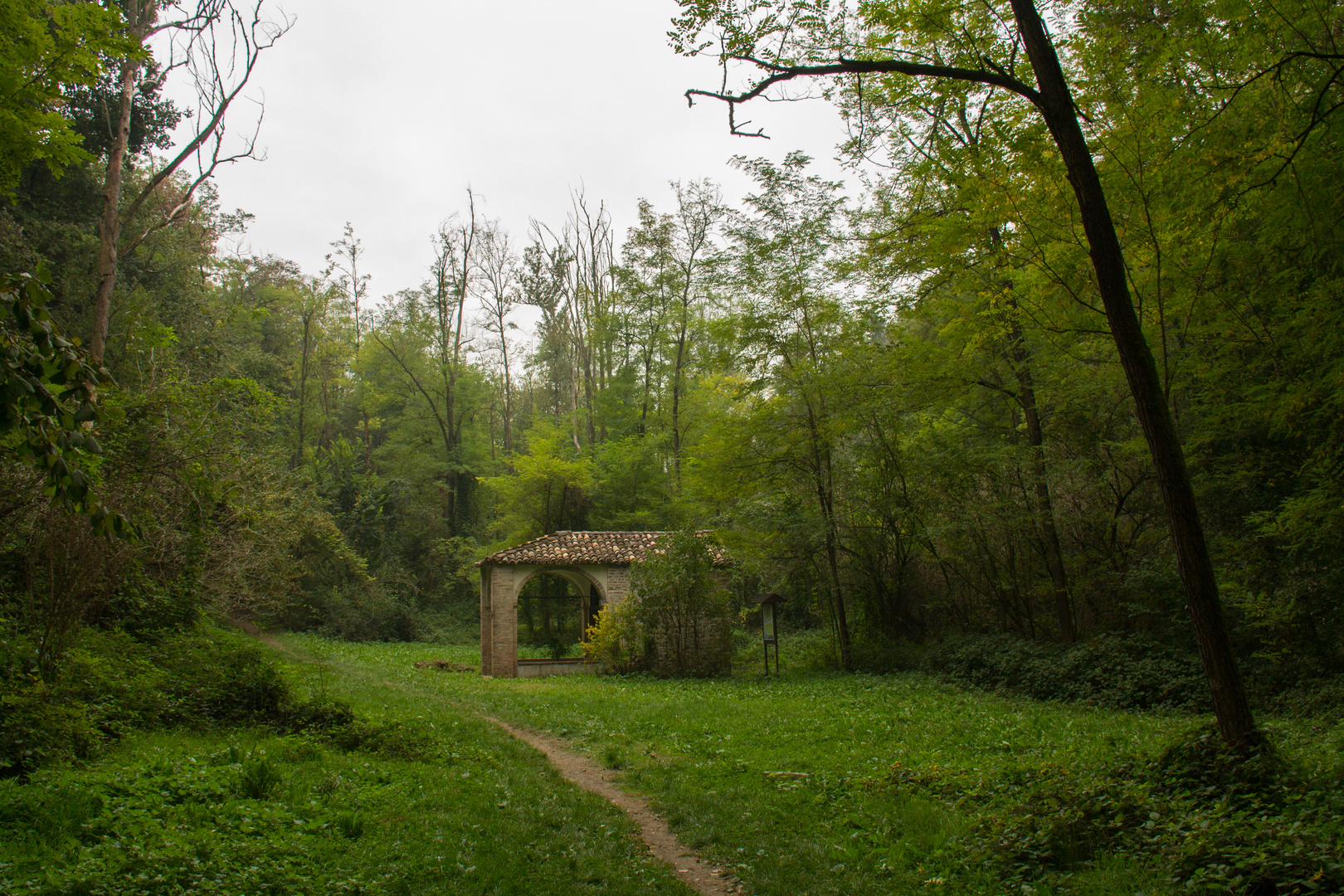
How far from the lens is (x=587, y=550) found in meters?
19.9

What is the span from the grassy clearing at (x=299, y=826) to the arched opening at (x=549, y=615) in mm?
18172

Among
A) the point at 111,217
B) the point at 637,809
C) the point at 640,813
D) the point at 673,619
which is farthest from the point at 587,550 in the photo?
the point at 640,813

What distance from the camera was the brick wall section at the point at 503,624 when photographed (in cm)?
1898

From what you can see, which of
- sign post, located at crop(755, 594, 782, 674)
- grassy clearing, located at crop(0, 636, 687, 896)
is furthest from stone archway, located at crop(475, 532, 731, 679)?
grassy clearing, located at crop(0, 636, 687, 896)

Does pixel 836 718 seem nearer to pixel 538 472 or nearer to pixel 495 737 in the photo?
pixel 495 737

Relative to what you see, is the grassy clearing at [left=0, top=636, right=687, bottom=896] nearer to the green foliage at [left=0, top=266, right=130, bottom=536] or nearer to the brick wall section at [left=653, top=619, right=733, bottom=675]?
the green foliage at [left=0, top=266, right=130, bottom=536]

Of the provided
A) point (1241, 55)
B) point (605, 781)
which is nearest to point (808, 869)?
point (605, 781)

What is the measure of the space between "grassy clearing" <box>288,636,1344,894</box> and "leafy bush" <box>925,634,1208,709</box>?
0.77 m

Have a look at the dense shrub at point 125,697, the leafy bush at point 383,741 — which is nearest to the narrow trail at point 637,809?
the leafy bush at point 383,741

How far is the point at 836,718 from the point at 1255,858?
6903mm

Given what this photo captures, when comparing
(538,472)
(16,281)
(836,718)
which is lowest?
(836,718)

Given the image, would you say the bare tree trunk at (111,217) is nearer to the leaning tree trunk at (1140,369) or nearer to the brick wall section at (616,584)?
the brick wall section at (616,584)

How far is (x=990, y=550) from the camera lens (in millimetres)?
15523

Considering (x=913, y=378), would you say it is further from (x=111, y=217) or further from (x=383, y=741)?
(x=111, y=217)
